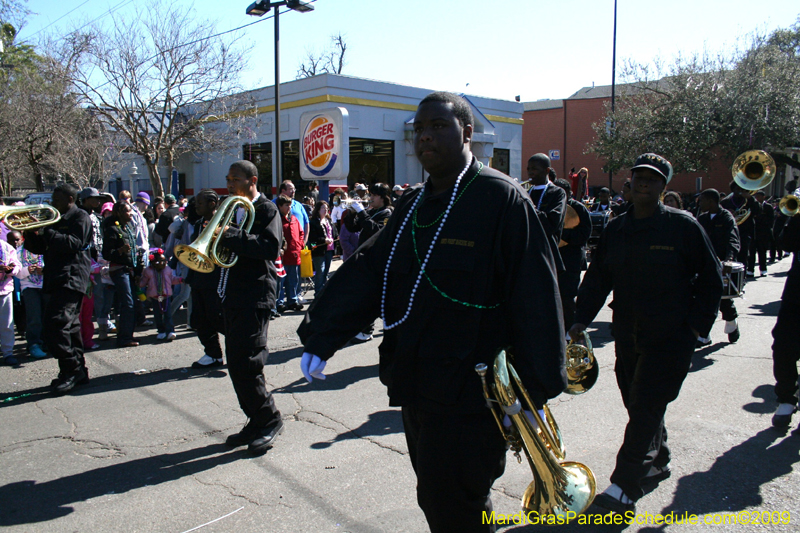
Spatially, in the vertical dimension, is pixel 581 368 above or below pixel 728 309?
above

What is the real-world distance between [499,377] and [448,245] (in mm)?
508

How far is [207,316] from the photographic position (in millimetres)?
5109

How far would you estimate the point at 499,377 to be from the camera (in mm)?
1989

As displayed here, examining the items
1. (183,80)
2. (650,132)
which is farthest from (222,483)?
(650,132)

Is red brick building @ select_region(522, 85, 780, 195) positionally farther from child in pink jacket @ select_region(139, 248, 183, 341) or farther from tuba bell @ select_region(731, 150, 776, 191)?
child in pink jacket @ select_region(139, 248, 183, 341)

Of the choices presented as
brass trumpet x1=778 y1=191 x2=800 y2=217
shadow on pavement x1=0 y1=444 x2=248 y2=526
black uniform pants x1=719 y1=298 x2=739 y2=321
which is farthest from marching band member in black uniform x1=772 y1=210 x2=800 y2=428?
shadow on pavement x1=0 y1=444 x2=248 y2=526

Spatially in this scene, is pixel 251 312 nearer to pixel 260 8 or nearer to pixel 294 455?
pixel 294 455

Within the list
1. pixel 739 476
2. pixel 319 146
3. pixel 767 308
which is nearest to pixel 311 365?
pixel 739 476

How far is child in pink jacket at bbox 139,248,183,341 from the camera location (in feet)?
25.2

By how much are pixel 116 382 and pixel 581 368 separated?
4.75m

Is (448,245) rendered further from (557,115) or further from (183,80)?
(557,115)

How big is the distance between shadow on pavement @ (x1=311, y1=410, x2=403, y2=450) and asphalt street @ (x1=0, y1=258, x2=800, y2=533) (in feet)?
0.05

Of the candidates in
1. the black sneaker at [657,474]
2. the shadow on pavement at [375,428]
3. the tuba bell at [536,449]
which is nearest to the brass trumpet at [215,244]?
the shadow on pavement at [375,428]

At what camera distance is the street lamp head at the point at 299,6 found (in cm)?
1309
